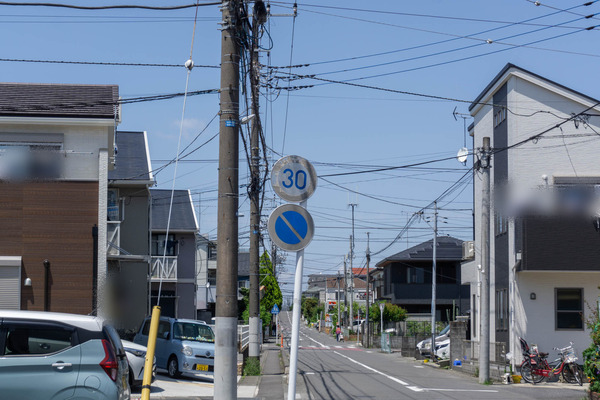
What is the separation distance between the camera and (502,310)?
28047 mm

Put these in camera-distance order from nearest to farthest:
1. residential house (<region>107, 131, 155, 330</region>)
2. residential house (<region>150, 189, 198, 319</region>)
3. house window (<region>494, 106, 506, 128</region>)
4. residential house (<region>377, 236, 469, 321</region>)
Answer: residential house (<region>107, 131, 155, 330</region>)
house window (<region>494, 106, 506, 128</region>)
residential house (<region>150, 189, 198, 319</region>)
residential house (<region>377, 236, 469, 321</region>)

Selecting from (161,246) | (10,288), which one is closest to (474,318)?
(161,246)

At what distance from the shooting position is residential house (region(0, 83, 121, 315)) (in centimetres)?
1920

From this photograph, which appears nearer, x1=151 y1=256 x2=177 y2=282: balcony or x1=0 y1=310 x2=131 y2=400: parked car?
x1=0 y1=310 x2=131 y2=400: parked car

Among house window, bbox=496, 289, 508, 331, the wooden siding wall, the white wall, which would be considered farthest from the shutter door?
house window, bbox=496, 289, 508, 331

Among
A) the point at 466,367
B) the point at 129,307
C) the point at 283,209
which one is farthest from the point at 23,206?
the point at 466,367

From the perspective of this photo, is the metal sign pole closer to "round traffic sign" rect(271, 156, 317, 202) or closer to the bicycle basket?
"round traffic sign" rect(271, 156, 317, 202)

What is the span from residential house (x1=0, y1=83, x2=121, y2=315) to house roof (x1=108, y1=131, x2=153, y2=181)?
826cm

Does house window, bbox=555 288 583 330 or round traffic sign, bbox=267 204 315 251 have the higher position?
round traffic sign, bbox=267 204 315 251

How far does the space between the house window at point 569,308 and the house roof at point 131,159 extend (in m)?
15.8

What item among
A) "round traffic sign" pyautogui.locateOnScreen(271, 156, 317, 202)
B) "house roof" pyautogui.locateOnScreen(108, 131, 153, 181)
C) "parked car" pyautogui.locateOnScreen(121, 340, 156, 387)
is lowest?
"parked car" pyautogui.locateOnScreen(121, 340, 156, 387)

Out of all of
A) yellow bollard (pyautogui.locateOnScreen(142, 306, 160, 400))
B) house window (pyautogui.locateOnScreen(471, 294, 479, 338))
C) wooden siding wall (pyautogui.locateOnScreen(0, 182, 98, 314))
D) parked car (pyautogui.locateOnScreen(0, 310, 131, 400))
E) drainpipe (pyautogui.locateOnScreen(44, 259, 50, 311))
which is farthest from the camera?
house window (pyautogui.locateOnScreen(471, 294, 479, 338))

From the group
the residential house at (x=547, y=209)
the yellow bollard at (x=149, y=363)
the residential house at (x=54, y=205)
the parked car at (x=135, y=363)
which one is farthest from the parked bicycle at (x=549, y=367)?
the yellow bollard at (x=149, y=363)

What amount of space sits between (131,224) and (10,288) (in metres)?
11.2
